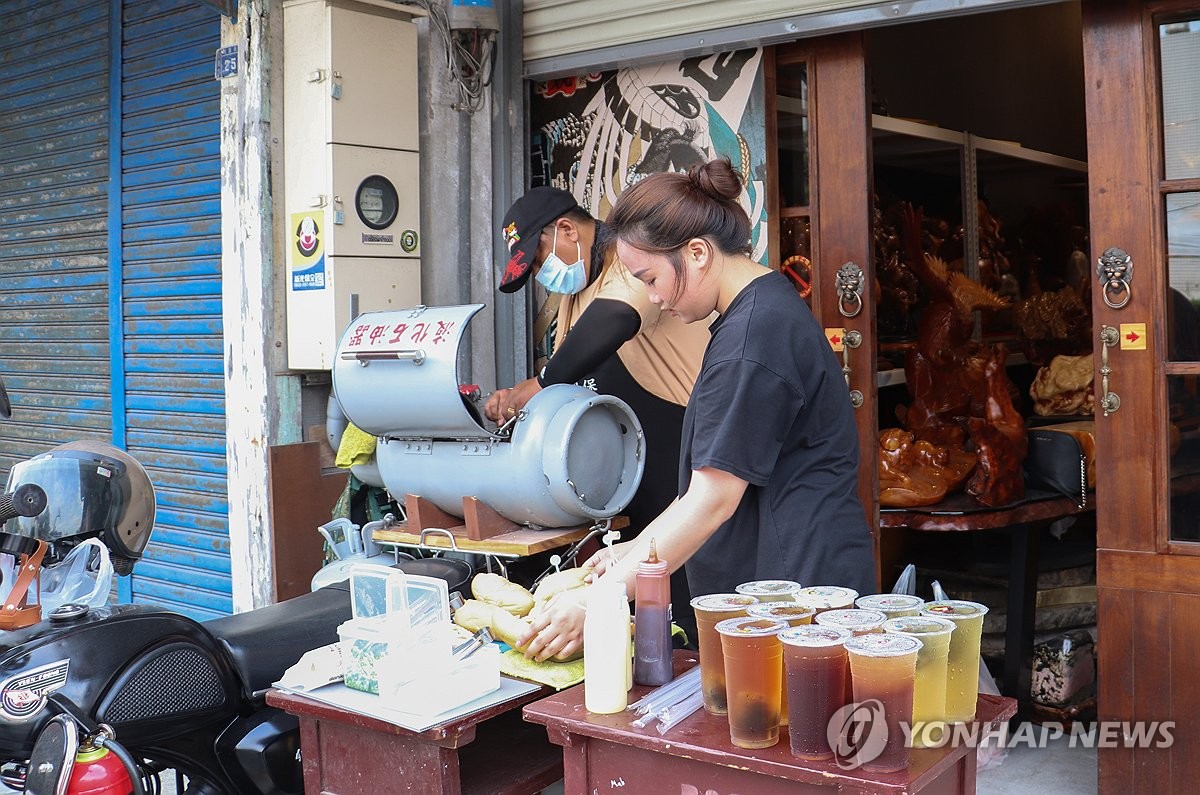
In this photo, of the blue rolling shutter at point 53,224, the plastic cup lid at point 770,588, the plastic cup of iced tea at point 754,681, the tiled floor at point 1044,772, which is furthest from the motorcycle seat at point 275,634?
the blue rolling shutter at point 53,224

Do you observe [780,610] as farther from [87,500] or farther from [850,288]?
[850,288]

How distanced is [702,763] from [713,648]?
0.20 metres

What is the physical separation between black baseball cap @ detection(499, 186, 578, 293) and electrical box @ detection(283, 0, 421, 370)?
1.07m

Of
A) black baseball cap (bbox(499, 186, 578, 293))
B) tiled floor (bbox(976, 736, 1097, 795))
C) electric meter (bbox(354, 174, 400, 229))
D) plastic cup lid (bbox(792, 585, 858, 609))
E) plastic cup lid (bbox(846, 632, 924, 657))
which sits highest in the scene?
electric meter (bbox(354, 174, 400, 229))

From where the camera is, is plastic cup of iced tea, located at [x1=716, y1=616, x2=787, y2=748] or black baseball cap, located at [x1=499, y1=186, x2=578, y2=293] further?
black baseball cap, located at [x1=499, y1=186, x2=578, y2=293]

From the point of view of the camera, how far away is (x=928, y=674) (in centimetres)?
190

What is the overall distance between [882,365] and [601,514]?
6.92ft

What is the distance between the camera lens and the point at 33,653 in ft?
8.30

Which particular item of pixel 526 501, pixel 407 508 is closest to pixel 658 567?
pixel 526 501

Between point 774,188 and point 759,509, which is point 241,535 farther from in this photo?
point 759,509

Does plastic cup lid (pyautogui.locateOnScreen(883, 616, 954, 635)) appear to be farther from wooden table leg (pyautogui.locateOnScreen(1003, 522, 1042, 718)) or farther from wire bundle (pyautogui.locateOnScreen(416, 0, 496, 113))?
wire bundle (pyautogui.locateOnScreen(416, 0, 496, 113))

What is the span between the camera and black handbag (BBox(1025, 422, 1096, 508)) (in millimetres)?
4586

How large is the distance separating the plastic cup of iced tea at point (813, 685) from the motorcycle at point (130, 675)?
1365 millimetres

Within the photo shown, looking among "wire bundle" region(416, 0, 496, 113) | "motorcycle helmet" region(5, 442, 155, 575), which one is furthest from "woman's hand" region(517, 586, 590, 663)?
"wire bundle" region(416, 0, 496, 113)
